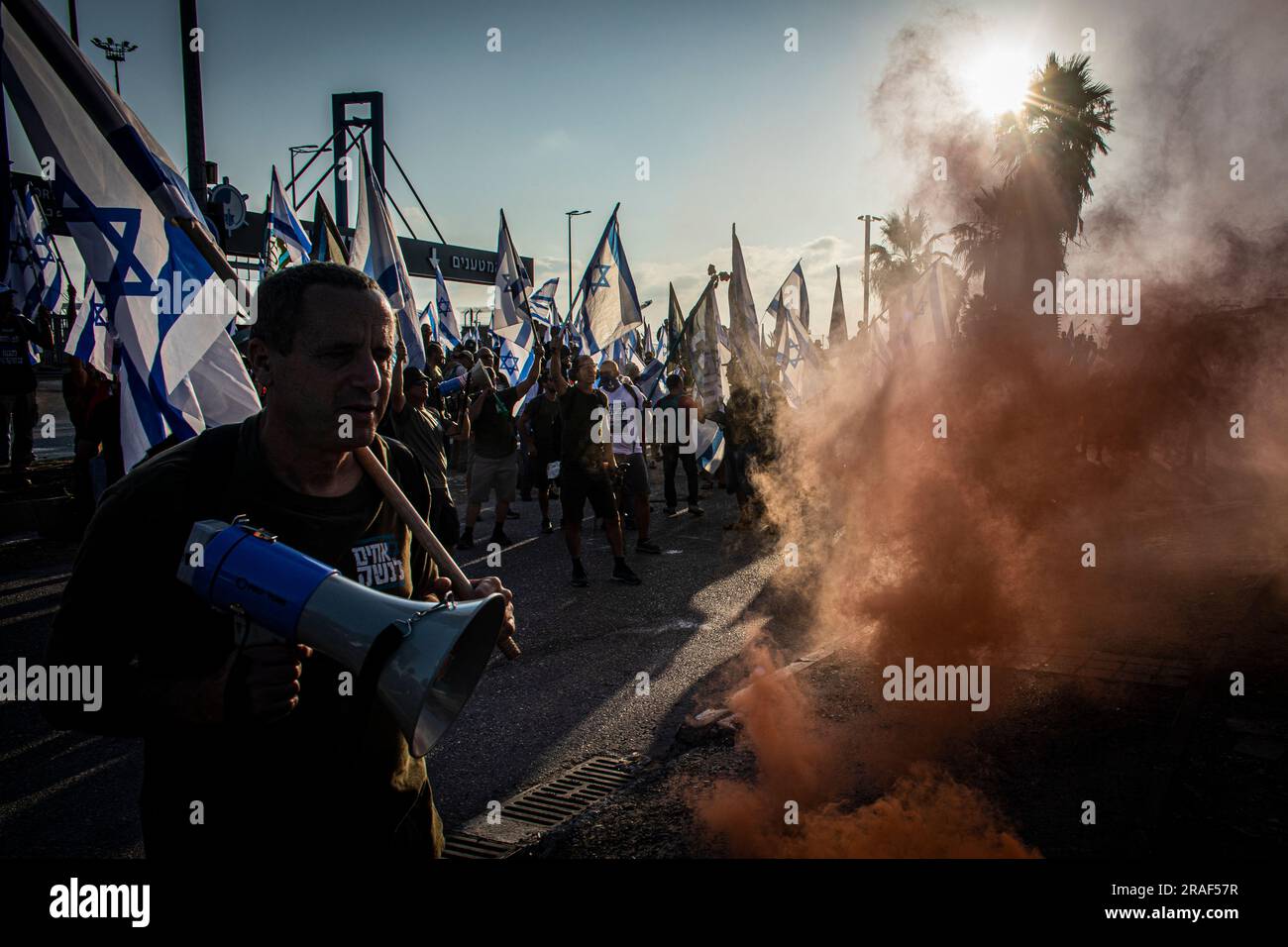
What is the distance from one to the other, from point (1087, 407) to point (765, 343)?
328 inches

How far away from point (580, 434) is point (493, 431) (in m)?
1.82

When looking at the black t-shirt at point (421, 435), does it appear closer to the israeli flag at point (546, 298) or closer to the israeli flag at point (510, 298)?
the israeli flag at point (510, 298)

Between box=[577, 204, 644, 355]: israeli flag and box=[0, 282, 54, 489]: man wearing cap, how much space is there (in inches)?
298

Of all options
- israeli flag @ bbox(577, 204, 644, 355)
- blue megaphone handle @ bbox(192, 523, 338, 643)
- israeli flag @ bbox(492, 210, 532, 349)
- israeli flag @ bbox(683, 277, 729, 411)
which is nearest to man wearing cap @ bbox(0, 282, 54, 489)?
israeli flag @ bbox(492, 210, 532, 349)

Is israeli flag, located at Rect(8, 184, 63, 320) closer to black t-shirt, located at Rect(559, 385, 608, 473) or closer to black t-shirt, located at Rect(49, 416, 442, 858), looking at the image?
black t-shirt, located at Rect(559, 385, 608, 473)

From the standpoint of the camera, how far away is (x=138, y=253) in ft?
9.98

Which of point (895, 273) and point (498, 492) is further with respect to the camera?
point (895, 273)

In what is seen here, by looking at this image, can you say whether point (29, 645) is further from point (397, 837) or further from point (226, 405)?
point (397, 837)

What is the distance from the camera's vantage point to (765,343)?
16.9 metres

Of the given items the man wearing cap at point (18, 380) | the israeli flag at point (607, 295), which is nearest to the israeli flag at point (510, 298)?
the israeli flag at point (607, 295)

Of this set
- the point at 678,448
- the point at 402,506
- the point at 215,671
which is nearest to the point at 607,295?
the point at 678,448

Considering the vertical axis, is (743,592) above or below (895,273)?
below

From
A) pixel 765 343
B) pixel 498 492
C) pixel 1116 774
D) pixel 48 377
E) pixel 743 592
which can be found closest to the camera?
pixel 1116 774
